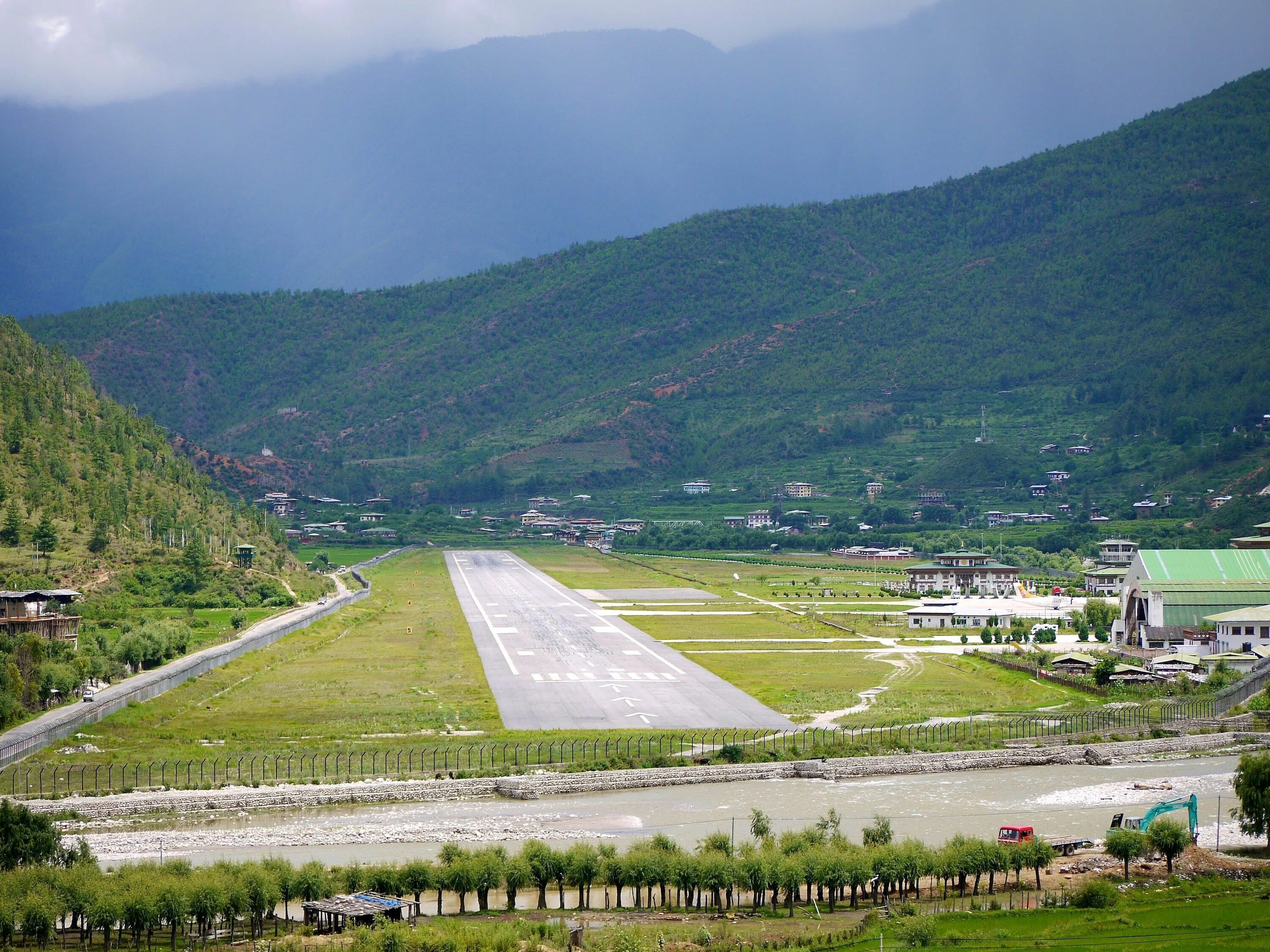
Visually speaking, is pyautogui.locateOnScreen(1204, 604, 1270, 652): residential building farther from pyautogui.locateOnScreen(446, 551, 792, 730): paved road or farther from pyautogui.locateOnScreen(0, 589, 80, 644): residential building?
pyautogui.locateOnScreen(0, 589, 80, 644): residential building

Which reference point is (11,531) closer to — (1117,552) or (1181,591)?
(1181,591)

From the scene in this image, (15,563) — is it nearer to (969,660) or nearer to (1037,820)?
(969,660)

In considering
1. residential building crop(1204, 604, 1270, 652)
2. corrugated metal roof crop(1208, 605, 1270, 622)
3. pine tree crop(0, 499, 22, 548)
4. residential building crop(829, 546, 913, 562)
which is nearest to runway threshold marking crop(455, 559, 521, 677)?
pine tree crop(0, 499, 22, 548)

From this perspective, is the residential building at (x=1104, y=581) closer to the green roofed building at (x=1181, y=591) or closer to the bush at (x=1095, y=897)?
the green roofed building at (x=1181, y=591)

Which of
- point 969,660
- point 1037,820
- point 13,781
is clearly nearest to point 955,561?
point 969,660

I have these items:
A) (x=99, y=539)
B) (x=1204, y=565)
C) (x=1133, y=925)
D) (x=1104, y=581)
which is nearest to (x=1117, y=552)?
(x=1104, y=581)

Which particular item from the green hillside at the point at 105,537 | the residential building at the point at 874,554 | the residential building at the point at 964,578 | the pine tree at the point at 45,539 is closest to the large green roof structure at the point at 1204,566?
the residential building at the point at 964,578

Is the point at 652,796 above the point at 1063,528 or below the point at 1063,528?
below
